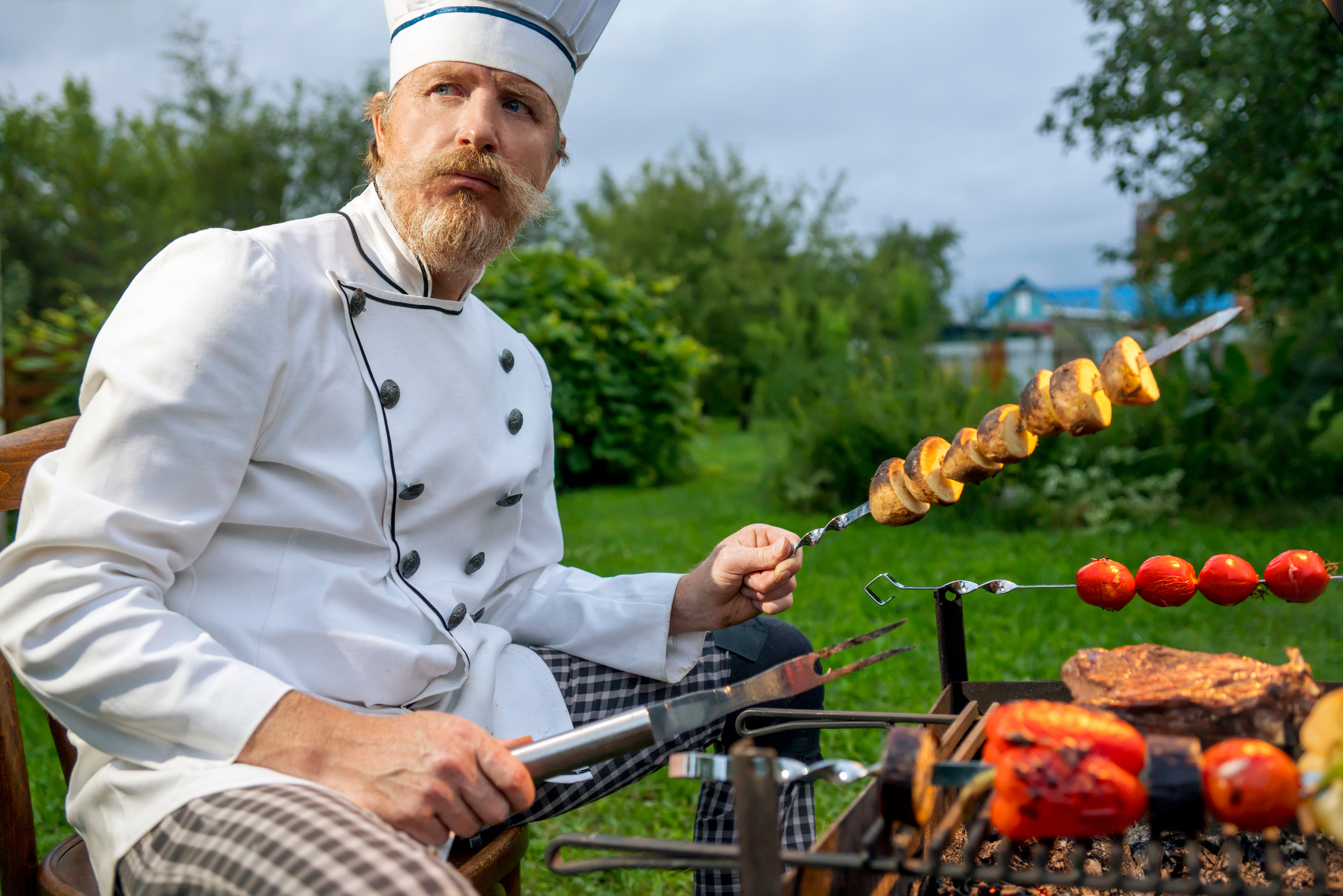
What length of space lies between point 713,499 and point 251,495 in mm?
7517

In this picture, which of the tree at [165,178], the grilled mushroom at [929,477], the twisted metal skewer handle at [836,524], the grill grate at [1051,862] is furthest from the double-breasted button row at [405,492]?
the tree at [165,178]

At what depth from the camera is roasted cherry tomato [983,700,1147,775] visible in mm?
1015

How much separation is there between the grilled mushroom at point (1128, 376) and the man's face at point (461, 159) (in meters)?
1.19

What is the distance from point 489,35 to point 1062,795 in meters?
1.75

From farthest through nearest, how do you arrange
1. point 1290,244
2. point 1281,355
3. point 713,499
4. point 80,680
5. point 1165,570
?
1. point 713,499
2. point 1281,355
3. point 1290,244
4. point 1165,570
5. point 80,680

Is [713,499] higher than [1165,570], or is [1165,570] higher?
[713,499]

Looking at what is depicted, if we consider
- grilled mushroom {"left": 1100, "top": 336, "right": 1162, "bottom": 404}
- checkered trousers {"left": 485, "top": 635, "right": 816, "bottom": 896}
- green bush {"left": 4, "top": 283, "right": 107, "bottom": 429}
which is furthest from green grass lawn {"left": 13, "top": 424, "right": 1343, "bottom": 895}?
green bush {"left": 4, "top": 283, "right": 107, "bottom": 429}

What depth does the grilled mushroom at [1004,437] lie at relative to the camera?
5.41 ft

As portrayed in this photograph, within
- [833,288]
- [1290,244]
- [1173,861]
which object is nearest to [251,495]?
[1173,861]

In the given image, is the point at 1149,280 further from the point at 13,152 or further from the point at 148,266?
the point at 13,152

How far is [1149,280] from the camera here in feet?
32.0

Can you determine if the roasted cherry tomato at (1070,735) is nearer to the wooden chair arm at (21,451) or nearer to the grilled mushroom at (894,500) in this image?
the grilled mushroom at (894,500)

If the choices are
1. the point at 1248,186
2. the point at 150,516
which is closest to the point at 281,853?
the point at 150,516

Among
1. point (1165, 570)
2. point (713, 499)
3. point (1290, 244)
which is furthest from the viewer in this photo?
point (713, 499)
